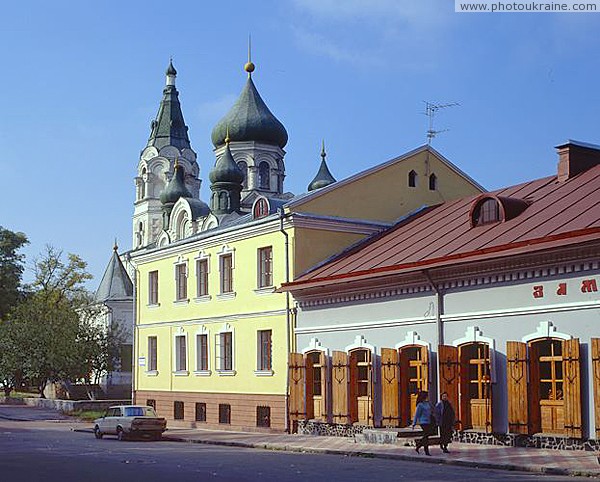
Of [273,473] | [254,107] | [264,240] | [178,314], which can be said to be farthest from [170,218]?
[273,473]

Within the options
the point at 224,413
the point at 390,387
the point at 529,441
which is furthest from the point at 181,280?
the point at 529,441

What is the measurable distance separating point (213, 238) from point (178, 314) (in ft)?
13.8

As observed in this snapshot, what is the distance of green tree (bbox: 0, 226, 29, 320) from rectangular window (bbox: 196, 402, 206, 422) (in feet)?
137

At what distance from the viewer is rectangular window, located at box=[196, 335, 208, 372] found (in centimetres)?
3453

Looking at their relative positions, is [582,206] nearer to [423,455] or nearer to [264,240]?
[423,455]

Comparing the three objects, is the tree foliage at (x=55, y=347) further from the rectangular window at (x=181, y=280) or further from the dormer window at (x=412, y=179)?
the dormer window at (x=412, y=179)

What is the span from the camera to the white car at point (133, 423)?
92.7ft

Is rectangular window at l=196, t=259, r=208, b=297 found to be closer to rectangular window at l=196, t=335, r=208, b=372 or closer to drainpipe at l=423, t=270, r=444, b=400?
rectangular window at l=196, t=335, r=208, b=372

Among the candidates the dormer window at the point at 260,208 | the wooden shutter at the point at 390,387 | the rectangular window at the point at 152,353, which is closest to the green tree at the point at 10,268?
the rectangular window at the point at 152,353

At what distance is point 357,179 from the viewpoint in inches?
1234

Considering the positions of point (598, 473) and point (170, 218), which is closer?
point (598, 473)

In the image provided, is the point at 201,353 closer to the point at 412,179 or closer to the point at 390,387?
the point at 412,179

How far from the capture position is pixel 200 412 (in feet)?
113

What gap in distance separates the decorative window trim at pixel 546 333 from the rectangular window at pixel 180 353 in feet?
56.9
